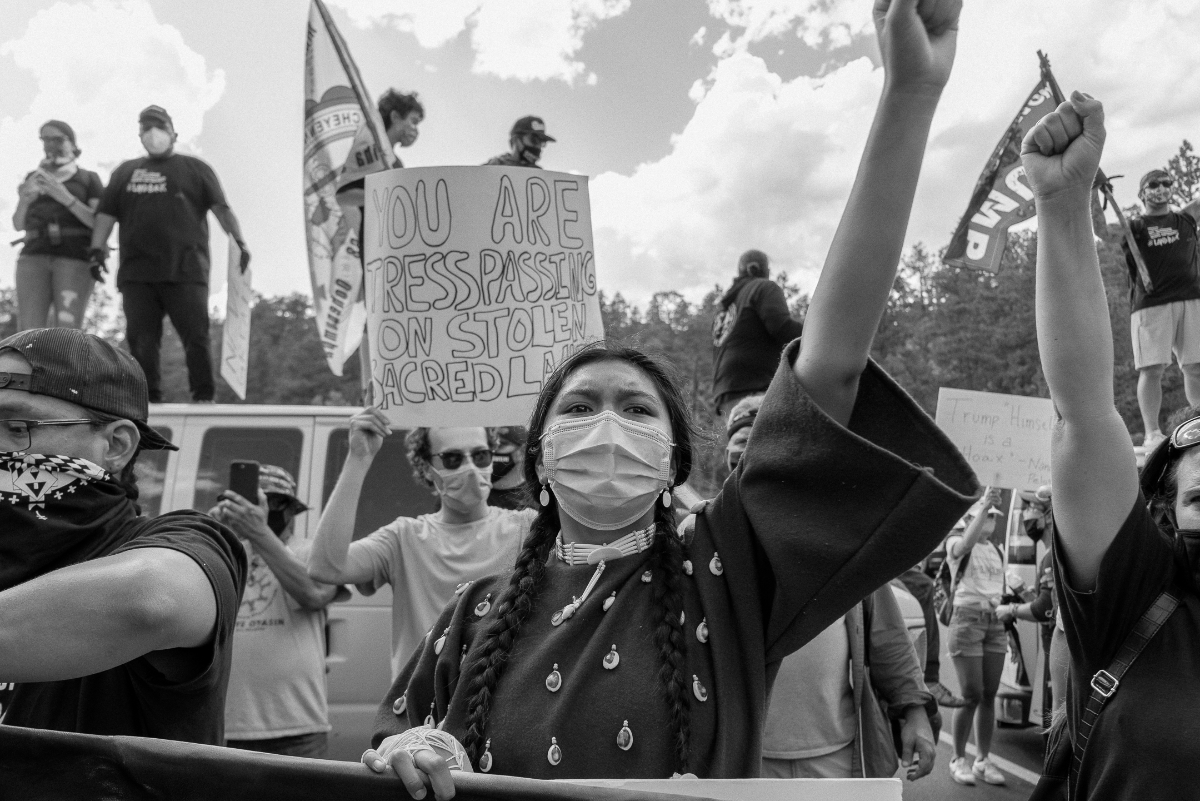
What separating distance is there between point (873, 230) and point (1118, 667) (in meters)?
Answer: 0.96

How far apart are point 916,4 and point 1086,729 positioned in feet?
4.20

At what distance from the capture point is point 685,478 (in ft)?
6.48

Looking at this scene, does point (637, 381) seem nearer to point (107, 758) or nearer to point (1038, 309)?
point (1038, 309)

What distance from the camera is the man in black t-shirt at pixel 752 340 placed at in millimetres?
5379

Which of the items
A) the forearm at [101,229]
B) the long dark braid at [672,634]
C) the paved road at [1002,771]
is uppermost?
the forearm at [101,229]

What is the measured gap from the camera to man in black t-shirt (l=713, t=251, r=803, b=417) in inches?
212

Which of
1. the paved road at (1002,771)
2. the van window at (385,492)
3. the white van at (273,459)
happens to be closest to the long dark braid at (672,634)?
the white van at (273,459)

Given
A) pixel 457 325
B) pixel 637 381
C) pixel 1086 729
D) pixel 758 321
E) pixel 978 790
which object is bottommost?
pixel 978 790

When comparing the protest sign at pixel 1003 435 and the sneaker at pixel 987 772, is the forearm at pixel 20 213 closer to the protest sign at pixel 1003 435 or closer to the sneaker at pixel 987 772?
the protest sign at pixel 1003 435

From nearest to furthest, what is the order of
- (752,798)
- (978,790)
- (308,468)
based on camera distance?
(752,798) < (308,468) < (978,790)

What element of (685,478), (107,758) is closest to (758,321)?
(685,478)

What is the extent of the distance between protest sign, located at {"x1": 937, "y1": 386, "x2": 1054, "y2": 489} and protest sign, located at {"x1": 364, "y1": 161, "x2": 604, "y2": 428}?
10.4ft

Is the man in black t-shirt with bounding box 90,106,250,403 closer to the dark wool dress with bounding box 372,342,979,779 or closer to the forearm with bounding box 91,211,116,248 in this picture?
the forearm with bounding box 91,211,116,248

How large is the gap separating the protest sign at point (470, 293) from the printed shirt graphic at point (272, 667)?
875 millimetres
